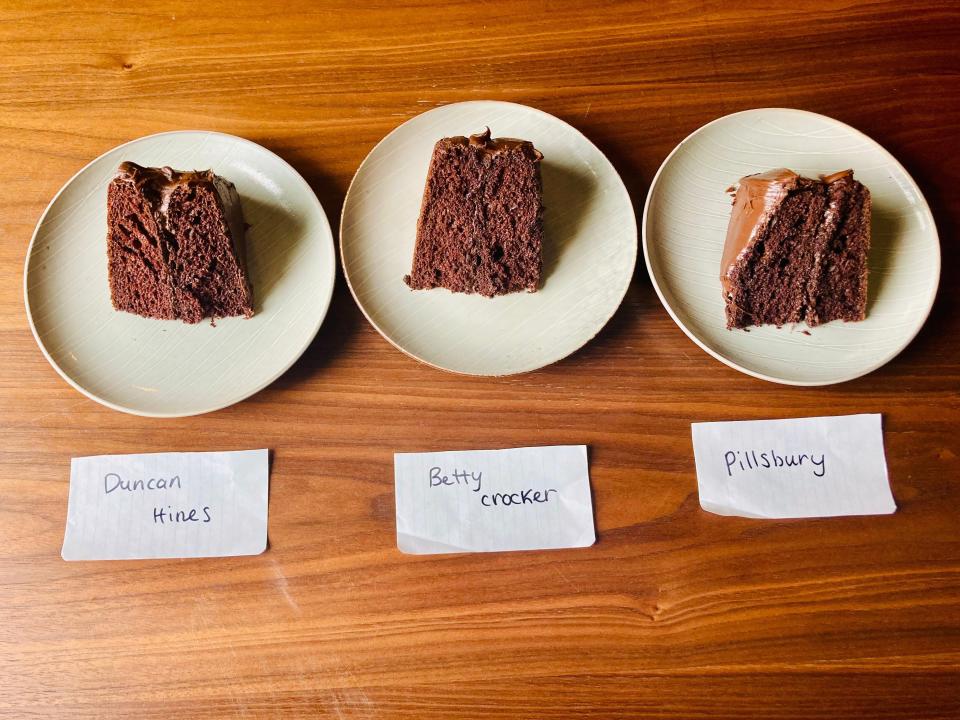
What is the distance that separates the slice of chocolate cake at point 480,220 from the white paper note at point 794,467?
1.54ft

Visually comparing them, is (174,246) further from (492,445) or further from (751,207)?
(751,207)

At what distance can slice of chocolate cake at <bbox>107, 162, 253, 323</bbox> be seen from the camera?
121 cm

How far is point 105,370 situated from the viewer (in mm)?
1220

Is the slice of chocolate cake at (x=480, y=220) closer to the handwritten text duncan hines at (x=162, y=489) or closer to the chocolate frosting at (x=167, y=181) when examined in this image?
the chocolate frosting at (x=167, y=181)

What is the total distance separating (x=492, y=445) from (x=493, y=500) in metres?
0.10

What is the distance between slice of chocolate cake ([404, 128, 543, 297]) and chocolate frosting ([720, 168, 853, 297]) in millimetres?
362

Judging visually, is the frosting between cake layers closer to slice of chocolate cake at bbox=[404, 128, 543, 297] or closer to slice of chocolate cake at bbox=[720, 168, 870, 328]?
slice of chocolate cake at bbox=[720, 168, 870, 328]

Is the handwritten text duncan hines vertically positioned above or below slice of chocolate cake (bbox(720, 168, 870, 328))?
below

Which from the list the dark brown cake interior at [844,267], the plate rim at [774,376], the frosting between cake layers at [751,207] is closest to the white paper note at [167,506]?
the plate rim at [774,376]

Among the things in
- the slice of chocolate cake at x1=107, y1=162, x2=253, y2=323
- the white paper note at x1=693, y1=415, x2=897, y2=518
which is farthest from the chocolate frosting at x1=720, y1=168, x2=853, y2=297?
the slice of chocolate cake at x1=107, y1=162, x2=253, y2=323

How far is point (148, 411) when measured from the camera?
118 cm

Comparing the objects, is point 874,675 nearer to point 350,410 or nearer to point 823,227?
point 823,227

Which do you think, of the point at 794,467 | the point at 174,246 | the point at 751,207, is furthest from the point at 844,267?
the point at 174,246

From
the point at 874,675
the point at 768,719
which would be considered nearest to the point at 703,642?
the point at 768,719
